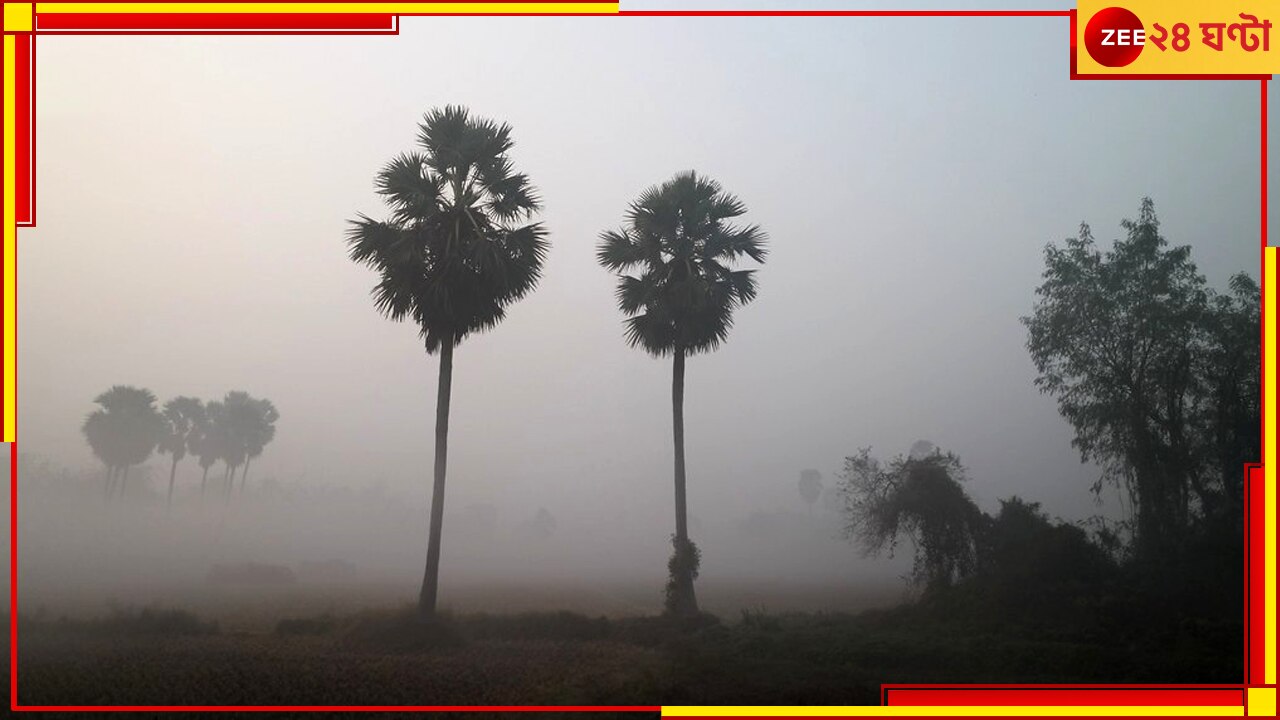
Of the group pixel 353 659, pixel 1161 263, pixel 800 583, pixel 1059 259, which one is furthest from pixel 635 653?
pixel 1161 263

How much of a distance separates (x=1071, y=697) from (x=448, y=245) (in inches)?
606

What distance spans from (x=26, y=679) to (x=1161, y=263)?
25973mm

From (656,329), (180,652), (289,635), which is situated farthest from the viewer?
(656,329)

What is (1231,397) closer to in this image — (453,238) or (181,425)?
(453,238)

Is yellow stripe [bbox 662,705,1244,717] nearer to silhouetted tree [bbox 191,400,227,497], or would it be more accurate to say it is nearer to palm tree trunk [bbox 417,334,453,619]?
palm tree trunk [bbox 417,334,453,619]

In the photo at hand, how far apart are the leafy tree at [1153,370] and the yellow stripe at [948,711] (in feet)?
19.9

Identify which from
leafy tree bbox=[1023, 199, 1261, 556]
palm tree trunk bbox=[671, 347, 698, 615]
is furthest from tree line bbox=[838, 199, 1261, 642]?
palm tree trunk bbox=[671, 347, 698, 615]

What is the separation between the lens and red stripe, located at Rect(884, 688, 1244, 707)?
12.1m

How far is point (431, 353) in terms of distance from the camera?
1786 centimetres

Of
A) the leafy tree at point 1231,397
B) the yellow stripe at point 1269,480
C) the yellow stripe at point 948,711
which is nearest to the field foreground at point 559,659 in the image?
the yellow stripe at point 948,711

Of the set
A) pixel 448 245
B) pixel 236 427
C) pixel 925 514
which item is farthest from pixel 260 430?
pixel 925 514

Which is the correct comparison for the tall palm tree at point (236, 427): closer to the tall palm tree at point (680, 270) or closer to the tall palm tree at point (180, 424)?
the tall palm tree at point (180, 424)

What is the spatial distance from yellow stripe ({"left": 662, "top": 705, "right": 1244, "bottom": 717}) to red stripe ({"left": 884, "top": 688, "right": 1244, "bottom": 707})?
13cm

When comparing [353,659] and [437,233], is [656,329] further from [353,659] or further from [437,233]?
[353,659]
